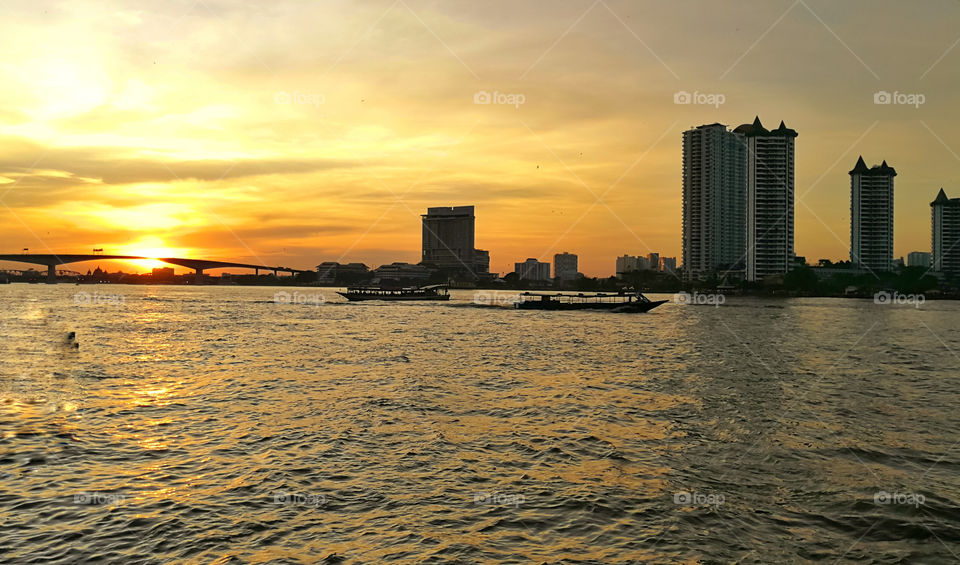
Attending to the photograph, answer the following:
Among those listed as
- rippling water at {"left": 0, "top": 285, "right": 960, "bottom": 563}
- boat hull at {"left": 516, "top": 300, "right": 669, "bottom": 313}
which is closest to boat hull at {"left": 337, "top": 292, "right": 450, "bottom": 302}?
boat hull at {"left": 516, "top": 300, "right": 669, "bottom": 313}

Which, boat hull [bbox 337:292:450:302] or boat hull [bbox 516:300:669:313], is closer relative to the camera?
boat hull [bbox 516:300:669:313]

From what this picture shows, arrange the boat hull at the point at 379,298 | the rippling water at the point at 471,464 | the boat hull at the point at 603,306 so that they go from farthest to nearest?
the boat hull at the point at 379,298 → the boat hull at the point at 603,306 → the rippling water at the point at 471,464

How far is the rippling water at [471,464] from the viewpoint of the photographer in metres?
12.4

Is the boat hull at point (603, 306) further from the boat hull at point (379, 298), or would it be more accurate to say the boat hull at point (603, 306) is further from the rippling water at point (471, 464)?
the rippling water at point (471, 464)

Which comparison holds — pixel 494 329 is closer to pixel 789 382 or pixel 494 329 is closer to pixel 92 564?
pixel 789 382

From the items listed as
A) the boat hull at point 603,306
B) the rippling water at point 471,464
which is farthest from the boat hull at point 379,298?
the rippling water at point 471,464

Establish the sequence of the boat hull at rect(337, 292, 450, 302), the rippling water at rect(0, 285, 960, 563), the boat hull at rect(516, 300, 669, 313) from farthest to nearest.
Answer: the boat hull at rect(337, 292, 450, 302) < the boat hull at rect(516, 300, 669, 313) < the rippling water at rect(0, 285, 960, 563)

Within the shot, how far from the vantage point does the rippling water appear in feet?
40.5

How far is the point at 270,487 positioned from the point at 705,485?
11.1 meters

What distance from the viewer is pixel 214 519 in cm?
1312

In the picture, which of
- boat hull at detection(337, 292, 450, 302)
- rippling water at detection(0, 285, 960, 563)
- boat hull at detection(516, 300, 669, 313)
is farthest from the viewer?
boat hull at detection(337, 292, 450, 302)

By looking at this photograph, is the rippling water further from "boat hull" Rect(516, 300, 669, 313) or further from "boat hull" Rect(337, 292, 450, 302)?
"boat hull" Rect(337, 292, 450, 302)

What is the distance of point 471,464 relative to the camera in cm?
1752

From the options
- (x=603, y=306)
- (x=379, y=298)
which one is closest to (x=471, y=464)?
(x=603, y=306)
